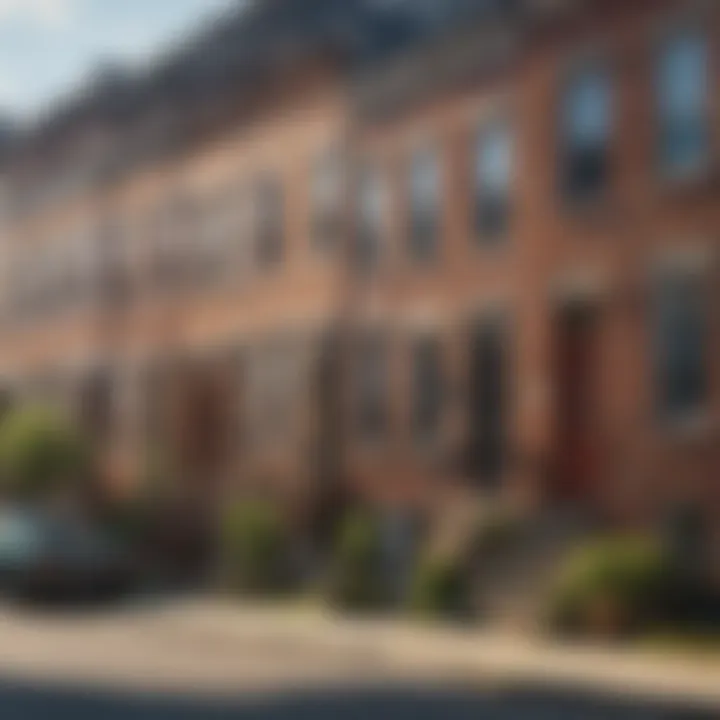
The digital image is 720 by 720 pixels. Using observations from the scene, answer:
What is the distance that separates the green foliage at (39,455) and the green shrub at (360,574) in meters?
4.59

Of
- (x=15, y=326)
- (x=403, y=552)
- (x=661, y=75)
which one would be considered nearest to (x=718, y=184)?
(x=661, y=75)

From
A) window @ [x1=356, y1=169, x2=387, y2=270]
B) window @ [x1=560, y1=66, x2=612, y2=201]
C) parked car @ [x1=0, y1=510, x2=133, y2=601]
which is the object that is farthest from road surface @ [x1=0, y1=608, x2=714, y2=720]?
window @ [x1=356, y1=169, x2=387, y2=270]

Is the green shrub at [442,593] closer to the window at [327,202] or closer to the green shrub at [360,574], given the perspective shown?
the green shrub at [360,574]

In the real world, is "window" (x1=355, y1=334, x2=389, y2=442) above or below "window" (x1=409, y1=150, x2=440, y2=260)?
below

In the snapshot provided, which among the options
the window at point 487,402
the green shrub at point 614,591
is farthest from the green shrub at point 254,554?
the green shrub at point 614,591

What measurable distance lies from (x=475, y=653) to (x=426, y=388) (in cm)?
799

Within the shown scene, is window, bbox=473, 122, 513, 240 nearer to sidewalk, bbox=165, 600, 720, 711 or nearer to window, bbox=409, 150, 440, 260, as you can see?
window, bbox=409, 150, 440, 260

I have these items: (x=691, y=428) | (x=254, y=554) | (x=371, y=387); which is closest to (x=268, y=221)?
(x=371, y=387)

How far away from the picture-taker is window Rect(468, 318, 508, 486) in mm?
21844

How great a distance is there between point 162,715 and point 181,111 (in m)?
15.8

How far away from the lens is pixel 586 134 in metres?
20.9

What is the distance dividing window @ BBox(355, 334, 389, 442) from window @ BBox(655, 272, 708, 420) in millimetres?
5624

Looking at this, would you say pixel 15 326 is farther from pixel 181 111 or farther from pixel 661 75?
pixel 661 75

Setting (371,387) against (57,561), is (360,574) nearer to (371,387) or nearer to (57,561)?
(57,561)
